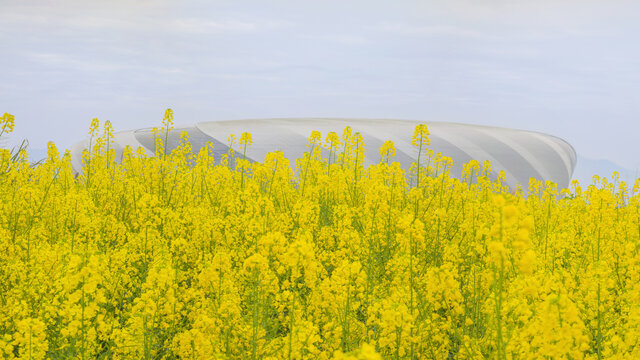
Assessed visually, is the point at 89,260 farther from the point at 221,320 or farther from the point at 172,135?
the point at 172,135

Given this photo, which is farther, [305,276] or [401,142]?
[401,142]

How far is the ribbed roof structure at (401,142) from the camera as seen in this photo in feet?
71.2

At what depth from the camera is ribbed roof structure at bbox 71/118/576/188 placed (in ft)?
71.2

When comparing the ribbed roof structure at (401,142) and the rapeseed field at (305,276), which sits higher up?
the ribbed roof structure at (401,142)

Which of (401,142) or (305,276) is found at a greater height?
(401,142)

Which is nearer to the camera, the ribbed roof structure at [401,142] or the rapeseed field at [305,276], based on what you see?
the rapeseed field at [305,276]

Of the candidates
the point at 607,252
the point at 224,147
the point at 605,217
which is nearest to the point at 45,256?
the point at 607,252

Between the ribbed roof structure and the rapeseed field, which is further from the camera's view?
the ribbed roof structure

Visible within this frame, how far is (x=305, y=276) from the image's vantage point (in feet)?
12.5

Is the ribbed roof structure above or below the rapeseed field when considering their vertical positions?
above

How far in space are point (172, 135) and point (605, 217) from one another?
57.2 ft

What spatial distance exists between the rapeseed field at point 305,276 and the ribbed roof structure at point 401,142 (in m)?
12.9

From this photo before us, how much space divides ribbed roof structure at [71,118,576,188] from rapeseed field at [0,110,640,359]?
1287 cm

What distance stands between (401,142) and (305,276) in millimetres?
19515
